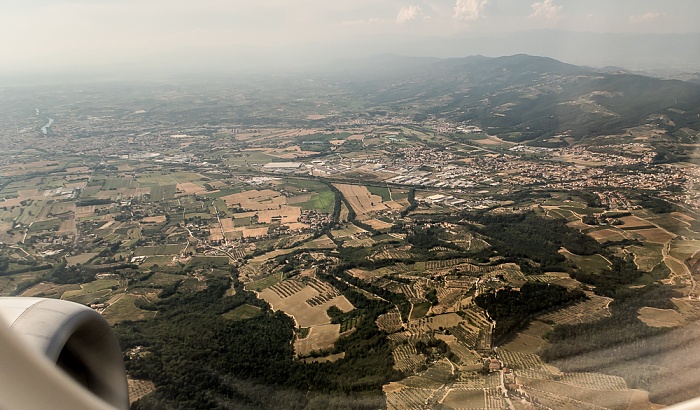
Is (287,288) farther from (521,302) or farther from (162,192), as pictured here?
(162,192)

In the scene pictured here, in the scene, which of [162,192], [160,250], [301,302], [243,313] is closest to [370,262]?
[301,302]

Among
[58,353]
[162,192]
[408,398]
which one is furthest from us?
[162,192]

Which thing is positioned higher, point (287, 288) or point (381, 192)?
point (287, 288)

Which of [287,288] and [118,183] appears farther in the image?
[118,183]

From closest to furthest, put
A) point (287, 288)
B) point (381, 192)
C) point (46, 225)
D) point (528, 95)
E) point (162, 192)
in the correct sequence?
point (287, 288)
point (46, 225)
point (162, 192)
point (381, 192)
point (528, 95)

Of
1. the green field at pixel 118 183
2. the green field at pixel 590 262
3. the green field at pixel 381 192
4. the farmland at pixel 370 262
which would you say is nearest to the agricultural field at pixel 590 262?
the green field at pixel 590 262

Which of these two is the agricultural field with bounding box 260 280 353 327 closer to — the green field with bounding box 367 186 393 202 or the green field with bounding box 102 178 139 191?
the green field with bounding box 367 186 393 202

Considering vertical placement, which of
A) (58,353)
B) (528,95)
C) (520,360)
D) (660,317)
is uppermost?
(58,353)

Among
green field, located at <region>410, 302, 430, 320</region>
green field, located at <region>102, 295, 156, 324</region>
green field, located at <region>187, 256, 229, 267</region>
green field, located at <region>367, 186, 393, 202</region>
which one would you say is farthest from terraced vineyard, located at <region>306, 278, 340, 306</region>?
green field, located at <region>367, 186, 393, 202</region>

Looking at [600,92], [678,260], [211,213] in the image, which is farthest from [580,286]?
[600,92]

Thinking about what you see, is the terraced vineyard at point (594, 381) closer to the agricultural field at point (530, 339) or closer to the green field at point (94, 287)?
the agricultural field at point (530, 339)
